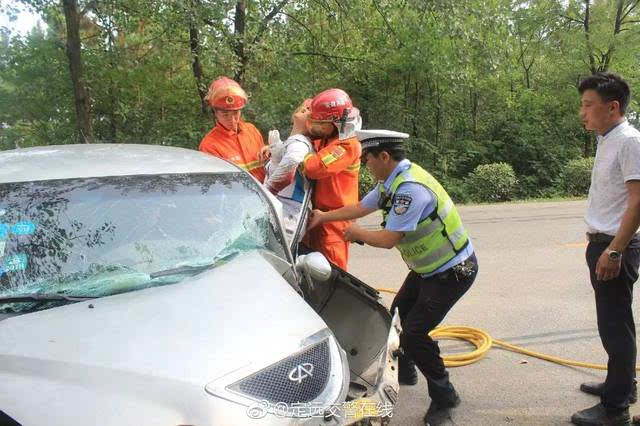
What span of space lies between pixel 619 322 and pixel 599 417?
563 millimetres

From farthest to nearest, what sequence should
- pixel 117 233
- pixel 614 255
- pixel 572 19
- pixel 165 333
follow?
pixel 572 19 < pixel 614 255 < pixel 117 233 < pixel 165 333

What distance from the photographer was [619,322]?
10.4ft

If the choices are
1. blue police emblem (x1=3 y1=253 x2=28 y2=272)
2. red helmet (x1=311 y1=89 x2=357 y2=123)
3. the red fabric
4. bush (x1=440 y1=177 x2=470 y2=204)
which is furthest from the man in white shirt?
bush (x1=440 y1=177 x2=470 y2=204)

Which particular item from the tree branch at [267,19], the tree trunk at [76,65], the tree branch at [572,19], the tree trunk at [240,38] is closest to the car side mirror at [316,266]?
the tree trunk at [240,38]

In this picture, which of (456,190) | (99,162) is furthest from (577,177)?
(99,162)

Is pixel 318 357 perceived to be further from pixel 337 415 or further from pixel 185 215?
pixel 185 215

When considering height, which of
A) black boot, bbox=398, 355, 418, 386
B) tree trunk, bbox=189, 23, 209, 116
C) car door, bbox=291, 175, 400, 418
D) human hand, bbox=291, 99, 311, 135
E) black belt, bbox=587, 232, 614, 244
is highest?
tree trunk, bbox=189, 23, 209, 116

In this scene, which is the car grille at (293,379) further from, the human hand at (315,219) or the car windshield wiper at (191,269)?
the human hand at (315,219)

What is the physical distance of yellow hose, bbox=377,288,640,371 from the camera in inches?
166

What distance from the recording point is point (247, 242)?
298cm

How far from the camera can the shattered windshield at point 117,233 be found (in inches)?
95.7

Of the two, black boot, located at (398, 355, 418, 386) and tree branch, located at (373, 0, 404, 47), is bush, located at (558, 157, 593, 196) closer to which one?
tree branch, located at (373, 0, 404, 47)

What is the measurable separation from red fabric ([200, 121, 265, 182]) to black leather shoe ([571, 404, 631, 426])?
2.75 meters

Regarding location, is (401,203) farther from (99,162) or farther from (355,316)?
(99,162)
